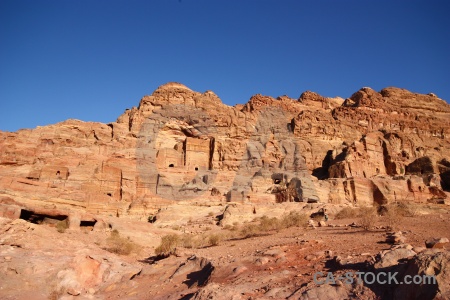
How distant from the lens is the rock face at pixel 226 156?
27609 mm

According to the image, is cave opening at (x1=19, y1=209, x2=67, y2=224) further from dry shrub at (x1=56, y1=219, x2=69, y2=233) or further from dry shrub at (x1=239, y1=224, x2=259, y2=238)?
dry shrub at (x1=239, y1=224, x2=259, y2=238)

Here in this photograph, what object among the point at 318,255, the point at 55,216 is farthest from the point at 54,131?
the point at 318,255

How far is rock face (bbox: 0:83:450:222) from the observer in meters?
27.6

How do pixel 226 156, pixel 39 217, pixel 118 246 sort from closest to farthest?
1. pixel 118 246
2. pixel 39 217
3. pixel 226 156

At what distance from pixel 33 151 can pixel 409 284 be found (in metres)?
35.1

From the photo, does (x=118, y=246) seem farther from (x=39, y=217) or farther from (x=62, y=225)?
(x=39, y=217)

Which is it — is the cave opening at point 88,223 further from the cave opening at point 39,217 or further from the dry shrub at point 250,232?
the dry shrub at point 250,232

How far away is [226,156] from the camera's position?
43406 mm

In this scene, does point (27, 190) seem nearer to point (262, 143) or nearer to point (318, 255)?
point (318, 255)

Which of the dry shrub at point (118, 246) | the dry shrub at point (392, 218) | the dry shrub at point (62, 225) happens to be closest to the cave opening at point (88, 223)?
the dry shrub at point (62, 225)

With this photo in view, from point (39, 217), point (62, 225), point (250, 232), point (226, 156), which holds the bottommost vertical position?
point (250, 232)

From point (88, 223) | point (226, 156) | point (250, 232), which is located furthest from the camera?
point (226, 156)

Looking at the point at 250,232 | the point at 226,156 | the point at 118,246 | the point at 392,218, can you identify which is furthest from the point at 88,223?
the point at 226,156

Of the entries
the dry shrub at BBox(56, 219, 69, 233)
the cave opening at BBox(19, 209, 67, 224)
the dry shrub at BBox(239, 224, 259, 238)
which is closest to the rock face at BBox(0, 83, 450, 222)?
the cave opening at BBox(19, 209, 67, 224)
